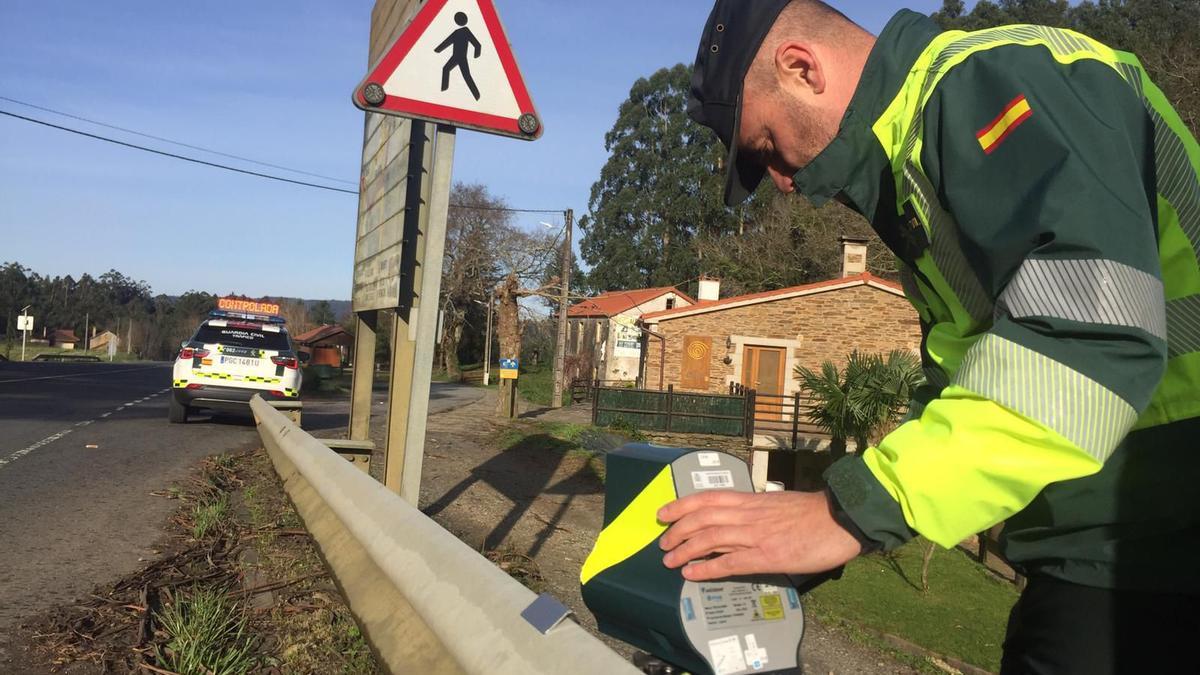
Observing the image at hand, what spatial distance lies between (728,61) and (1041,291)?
2.25 feet

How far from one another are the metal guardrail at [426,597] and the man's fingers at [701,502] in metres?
0.26

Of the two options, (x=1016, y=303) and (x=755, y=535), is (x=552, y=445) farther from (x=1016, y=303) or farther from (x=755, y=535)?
(x=1016, y=303)

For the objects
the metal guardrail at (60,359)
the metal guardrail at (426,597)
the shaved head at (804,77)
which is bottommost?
the metal guardrail at (60,359)

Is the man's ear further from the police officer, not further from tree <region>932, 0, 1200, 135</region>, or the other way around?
tree <region>932, 0, 1200, 135</region>

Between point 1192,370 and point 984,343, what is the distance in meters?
0.39

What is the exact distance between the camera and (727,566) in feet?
4.05

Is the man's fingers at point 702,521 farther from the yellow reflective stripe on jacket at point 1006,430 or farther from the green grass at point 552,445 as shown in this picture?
the green grass at point 552,445

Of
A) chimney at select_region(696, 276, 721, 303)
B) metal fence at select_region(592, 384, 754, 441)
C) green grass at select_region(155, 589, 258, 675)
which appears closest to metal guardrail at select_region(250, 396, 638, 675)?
green grass at select_region(155, 589, 258, 675)

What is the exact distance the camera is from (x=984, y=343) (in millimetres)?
1092

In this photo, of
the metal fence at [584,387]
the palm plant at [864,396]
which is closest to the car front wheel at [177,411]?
the palm plant at [864,396]

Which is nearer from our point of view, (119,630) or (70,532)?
(119,630)

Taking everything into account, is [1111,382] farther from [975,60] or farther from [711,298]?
[711,298]

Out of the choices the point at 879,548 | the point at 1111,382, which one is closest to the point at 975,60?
the point at 1111,382

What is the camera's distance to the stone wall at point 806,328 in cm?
3256
